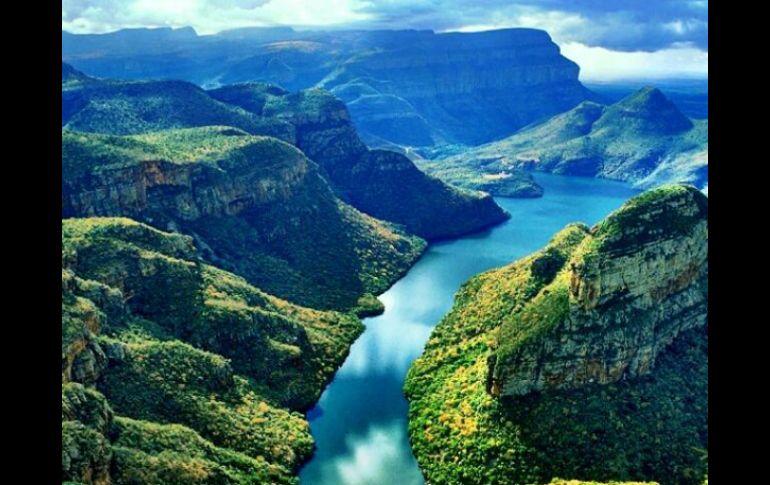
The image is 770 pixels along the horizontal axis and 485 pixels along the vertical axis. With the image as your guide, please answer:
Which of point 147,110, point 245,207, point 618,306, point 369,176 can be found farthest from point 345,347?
point 147,110

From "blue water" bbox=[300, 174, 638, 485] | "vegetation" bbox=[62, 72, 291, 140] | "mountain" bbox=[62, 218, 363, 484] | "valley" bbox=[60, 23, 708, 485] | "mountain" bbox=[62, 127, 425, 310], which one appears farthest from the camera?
"vegetation" bbox=[62, 72, 291, 140]

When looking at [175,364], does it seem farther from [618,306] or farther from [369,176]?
[369,176]

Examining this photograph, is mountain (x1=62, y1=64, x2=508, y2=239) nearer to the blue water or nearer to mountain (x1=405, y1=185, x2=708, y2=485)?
the blue water

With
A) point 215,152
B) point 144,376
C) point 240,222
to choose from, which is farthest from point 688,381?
point 215,152

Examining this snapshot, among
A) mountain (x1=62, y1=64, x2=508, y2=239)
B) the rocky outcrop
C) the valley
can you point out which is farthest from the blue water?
mountain (x1=62, y1=64, x2=508, y2=239)

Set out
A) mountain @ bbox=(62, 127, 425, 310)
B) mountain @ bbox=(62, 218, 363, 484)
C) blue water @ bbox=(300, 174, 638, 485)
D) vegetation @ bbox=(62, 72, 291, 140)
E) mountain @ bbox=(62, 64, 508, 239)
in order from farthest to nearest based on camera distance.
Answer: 1. mountain @ bbox=(62, 64, 508, 239)
2. vegetation @ bbox=(62, 72, 291, 140)
3. mountain @ bbox=(62, 127, 425, 310)
4. blue water @ bbox=(300, 174, 638, 485)
5. mountain @ bbox=(62, 218, 363, 484)
